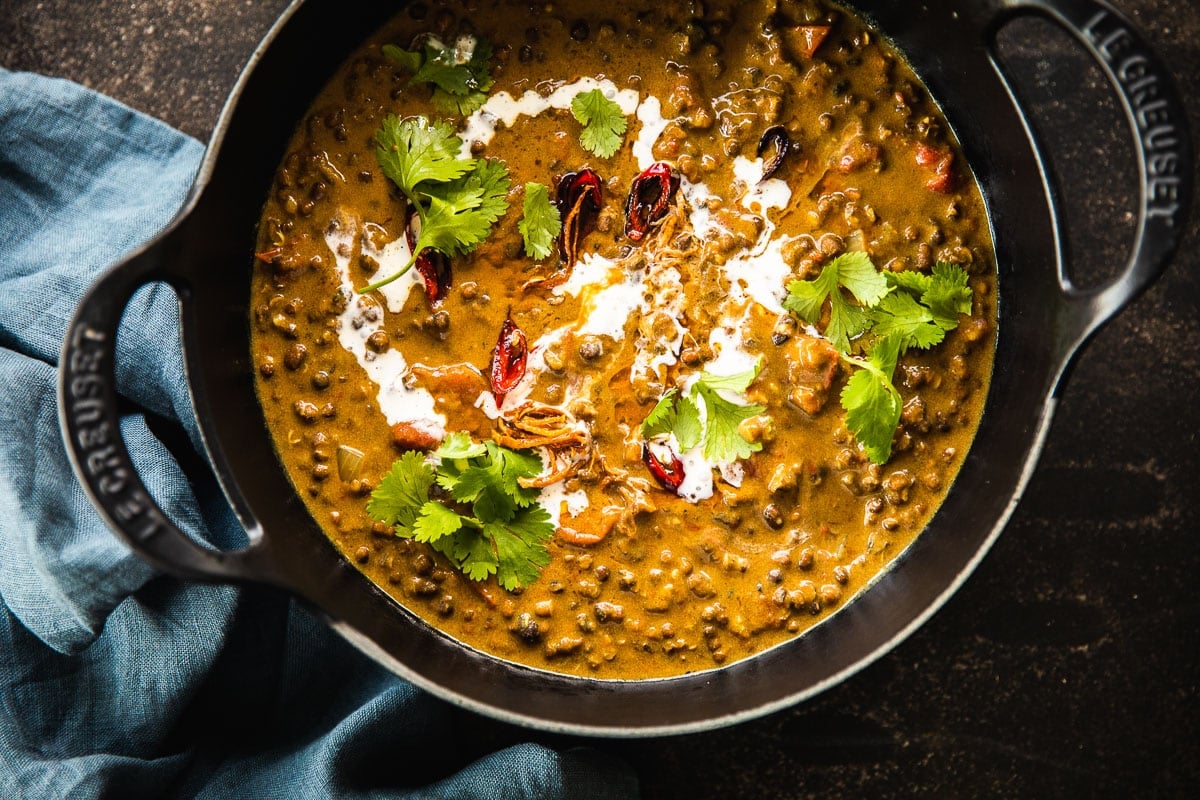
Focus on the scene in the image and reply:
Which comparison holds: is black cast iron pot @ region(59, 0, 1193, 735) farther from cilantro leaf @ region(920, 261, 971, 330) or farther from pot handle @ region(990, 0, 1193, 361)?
cilantro leaf @ region(920, 261, 971, 330)

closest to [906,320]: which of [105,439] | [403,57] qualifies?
[403,57]

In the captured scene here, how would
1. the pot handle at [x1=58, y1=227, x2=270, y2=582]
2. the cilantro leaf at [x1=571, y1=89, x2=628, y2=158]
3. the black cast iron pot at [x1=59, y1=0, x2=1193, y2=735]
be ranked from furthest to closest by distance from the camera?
1. the cilantro leaf at [x1=571, y1=89, x2=628, y2=158]
2. the black cast iron pot at [x1=59, y1=0, x2=1193, y2=735]
3. the pot handle at [x1=58, y1=227, x2=270, y2=582]

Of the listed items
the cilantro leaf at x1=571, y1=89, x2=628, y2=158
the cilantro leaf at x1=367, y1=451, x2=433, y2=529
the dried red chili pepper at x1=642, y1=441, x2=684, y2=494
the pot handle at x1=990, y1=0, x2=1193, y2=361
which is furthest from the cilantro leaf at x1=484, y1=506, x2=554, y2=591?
the pot handle at x1=990, y1=0, x2=1193, y2=361

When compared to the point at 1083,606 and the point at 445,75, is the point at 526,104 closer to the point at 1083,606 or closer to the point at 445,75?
the point at 445,75

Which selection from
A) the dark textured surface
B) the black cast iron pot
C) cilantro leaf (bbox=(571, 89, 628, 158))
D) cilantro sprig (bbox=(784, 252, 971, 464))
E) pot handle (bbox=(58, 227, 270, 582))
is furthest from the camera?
the dark textured surface

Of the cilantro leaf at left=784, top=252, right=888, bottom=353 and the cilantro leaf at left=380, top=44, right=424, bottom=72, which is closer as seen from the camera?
the cilantro leaf at left=784, top=252, right=888, bottom=353

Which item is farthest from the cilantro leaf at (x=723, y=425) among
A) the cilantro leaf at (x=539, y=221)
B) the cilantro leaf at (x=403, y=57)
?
the cilantro leaf at (x=403, y=57)

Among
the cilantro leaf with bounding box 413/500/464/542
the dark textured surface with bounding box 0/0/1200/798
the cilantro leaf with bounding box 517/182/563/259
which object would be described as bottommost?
the dark textured surface with bounding box 0/0/1200/798
